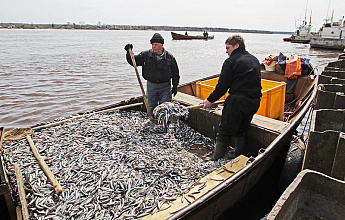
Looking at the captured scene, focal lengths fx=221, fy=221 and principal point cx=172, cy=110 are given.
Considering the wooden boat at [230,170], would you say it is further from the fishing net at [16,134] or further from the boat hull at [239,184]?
the fishing net at [16,134]

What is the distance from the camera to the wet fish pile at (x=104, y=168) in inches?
139

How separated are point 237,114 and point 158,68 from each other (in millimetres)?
2783


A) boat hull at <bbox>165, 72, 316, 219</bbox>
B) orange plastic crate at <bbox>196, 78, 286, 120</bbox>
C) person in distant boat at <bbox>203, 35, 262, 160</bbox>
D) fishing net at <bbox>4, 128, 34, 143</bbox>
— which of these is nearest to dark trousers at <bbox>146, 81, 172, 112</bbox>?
orange plastic crate at <bbox>196, 78, 286, 120</bbox>

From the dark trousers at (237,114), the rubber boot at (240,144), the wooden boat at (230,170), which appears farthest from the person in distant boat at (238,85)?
the wooden boat at (230,170)

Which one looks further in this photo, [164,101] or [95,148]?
[164,101]

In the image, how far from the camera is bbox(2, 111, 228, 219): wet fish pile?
11.5ft

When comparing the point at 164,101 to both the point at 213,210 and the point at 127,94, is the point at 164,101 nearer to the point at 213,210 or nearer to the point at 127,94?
the point at 213,210

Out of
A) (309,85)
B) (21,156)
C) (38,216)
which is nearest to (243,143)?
(38,216)

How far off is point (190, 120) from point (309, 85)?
19.8 ft

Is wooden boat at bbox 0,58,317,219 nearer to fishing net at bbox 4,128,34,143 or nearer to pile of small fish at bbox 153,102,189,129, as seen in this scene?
pile of small fish at bbox 153,102,189,129

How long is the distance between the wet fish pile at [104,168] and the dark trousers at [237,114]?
84 centimetres

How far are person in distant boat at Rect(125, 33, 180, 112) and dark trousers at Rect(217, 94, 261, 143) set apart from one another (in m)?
2.27

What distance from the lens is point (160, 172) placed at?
14.3 ft

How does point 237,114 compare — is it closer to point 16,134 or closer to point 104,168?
point 104,168
